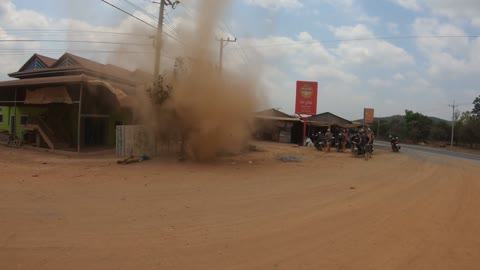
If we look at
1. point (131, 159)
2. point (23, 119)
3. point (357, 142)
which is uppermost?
point (23, 119)

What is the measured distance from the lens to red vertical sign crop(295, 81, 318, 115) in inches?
1342

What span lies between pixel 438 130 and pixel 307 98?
3832 centimetres

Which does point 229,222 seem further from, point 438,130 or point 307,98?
point 438,130

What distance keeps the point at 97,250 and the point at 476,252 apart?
5222mm

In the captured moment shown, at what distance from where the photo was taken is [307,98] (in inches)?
1350

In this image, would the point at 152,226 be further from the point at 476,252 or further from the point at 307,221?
the point at 476,252

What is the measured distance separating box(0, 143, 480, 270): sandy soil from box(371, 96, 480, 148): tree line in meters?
48.4

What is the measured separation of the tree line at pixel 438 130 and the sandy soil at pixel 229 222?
48449mm

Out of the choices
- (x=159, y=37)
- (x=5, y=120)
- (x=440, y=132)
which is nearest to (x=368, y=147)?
(x=159, y=37)

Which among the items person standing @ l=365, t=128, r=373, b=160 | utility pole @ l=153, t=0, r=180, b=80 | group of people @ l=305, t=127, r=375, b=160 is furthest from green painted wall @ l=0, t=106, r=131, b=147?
person standing @ l=365, t=128, r=373, b=160

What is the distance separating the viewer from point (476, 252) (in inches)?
208

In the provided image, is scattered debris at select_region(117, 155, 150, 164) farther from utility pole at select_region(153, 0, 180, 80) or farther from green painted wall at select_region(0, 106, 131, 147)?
green painted wall at select_region(0, 106, 131, 147)

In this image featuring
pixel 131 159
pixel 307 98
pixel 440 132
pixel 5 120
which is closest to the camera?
pixel 131 159

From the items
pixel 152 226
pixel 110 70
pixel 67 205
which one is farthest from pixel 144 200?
pixel 110 70
